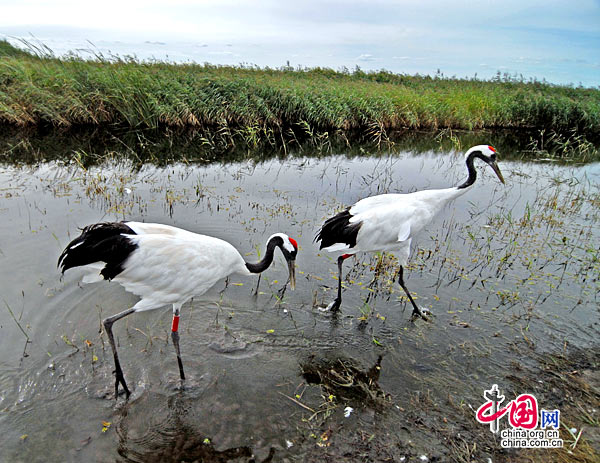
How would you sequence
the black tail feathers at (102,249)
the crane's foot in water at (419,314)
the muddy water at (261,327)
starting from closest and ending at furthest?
the muddy water at (261,327) → the black tail feathers at (102,249) → the crane's foot in water at (419,314)

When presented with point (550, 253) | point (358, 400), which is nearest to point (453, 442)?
point (358, 400)

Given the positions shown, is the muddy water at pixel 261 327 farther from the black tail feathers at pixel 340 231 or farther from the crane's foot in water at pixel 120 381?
the black tail feathers at pixel 340 231

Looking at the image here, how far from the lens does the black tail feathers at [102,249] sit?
3742mm

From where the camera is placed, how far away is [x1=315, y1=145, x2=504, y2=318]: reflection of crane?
519cm

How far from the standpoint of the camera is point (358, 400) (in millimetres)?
3832

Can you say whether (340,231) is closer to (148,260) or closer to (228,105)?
(148,260)

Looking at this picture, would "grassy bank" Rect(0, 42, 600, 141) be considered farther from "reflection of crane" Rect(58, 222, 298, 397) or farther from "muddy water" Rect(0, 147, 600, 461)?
"reflection of crane" Rect(58, 222, 298, 397)

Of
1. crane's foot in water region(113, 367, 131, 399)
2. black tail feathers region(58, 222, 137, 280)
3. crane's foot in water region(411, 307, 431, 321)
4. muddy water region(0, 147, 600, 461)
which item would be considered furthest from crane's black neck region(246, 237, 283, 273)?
crane's foot in water region(411, 307, 431, 321)

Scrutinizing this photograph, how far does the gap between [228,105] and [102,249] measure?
999cm

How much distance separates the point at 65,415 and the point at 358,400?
95.0 inches

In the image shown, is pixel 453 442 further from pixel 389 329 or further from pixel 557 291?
pixel 557 291

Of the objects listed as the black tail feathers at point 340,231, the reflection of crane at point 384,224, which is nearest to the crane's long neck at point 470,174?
the reflection of crane at point 384,224

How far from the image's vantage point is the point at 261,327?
15.5 feet

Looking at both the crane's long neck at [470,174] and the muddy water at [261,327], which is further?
the crane's long neck at [470,174]
